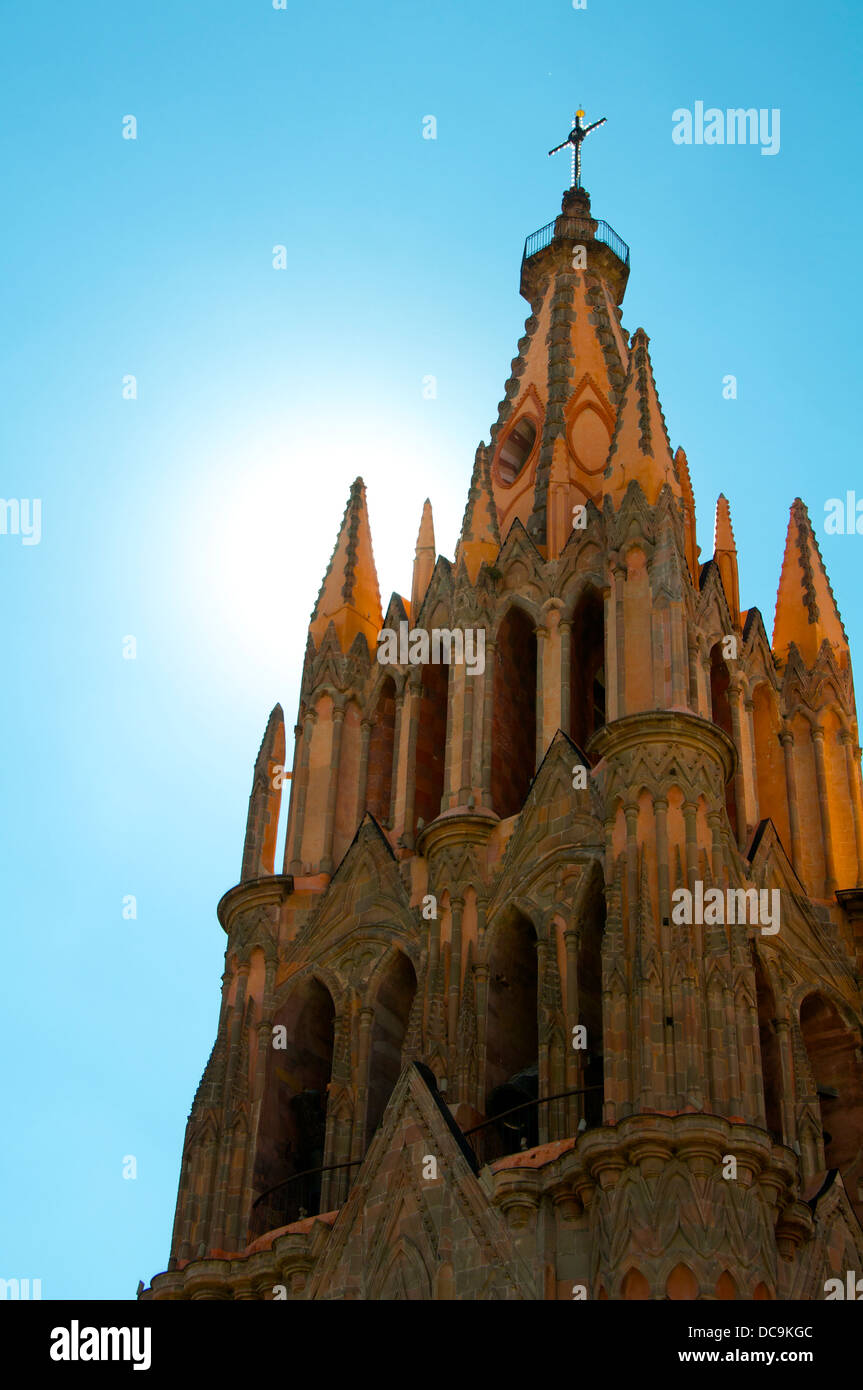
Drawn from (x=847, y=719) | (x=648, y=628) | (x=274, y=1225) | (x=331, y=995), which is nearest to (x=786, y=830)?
(x=847, y=719)

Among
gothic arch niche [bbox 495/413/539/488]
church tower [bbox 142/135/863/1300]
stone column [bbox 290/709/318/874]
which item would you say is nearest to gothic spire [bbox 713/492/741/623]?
church tower [bbox 142/135/863/1300]

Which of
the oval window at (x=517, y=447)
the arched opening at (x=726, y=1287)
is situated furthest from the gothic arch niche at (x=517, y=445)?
the arched opening at (x=726, y=1287)

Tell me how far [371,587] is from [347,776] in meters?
4.31

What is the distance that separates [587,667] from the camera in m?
34.8

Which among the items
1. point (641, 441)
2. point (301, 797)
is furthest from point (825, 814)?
point (301, 797)

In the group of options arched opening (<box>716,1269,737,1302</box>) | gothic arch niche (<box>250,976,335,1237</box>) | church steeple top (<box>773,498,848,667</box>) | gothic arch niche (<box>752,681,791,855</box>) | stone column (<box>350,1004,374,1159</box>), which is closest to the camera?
arched opening (<box>716,1269,737,1302</box>)

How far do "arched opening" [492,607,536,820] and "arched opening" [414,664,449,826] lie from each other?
46.1 inches

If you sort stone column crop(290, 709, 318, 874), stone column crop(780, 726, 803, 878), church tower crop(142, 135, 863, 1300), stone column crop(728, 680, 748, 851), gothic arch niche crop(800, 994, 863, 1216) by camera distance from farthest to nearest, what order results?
stone column crop(290, 709, 318, 874) < stone column crop(780, 726, 803, 878) < stone column crop(728, 680, 748, 851) < gothic arch niche crop(800, 994, 863, 1216) < church tower crop(142, 135, 863, 1300)

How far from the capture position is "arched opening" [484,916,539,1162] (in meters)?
28.6

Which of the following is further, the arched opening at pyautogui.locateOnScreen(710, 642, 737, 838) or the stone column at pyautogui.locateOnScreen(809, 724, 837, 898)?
the arched opening at pyautogui.locateOnScreen(710, 642, 737, 838)

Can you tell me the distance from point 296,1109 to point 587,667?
8.41 metres

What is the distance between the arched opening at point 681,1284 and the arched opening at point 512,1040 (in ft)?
12.6

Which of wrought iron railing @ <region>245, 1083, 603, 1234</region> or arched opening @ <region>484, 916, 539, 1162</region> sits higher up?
arched opening @ <region>484, 916, 539, 1162</region>

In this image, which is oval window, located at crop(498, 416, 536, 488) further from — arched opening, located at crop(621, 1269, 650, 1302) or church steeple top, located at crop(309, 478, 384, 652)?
arched opening, located at crop(621, 1269, 650, 1302)
